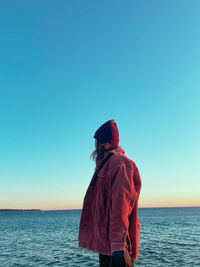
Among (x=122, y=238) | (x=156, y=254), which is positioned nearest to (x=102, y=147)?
(x=122, y=238)

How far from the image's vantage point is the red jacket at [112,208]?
2334mm

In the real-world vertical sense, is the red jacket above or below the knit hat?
below

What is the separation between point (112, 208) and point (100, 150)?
928 mm

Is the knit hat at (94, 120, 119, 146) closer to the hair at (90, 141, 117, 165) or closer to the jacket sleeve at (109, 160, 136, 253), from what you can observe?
the hair at (90, 141, 117, 165)

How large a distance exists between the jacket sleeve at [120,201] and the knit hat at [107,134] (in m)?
0.57

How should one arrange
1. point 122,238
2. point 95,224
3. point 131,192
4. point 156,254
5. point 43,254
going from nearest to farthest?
point 122,238, point 131,192, point 95,224, point 156,254, point 43,254

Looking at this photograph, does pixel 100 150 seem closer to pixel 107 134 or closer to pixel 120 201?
pixel 107 134

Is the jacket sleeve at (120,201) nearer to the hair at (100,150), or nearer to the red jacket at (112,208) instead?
the red jacket at (112,208)

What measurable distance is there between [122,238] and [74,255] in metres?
18.9

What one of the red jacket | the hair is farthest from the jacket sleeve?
the hair

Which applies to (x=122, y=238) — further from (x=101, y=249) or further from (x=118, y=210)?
(x=101, y=249)

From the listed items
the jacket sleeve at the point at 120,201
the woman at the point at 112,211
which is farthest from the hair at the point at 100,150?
the jacket sleeve at the point at 120,201

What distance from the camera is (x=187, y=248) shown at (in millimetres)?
20609

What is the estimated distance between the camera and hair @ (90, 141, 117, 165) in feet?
10.1
